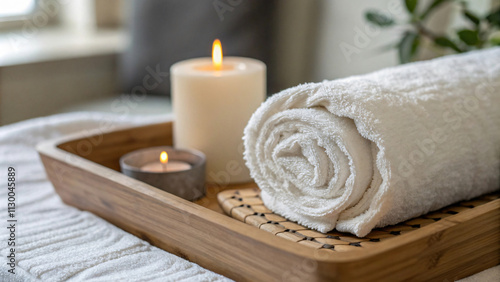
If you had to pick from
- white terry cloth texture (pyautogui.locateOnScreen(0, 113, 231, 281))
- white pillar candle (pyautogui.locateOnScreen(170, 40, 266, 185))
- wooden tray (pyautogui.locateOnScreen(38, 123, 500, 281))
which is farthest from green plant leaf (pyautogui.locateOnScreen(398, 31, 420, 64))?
white terry cloth texture (pyautogui.locateOnScreen(0, 113, 231, 281))

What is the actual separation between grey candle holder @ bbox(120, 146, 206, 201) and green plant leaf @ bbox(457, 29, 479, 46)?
0.42m

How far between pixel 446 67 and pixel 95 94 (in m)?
1.17

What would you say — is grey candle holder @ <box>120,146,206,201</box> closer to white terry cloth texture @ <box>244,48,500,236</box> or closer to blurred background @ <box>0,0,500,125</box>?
white terry cloth texture @ <box>244,48,500,236</box>

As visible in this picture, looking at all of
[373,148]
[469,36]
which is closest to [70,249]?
[373,148]

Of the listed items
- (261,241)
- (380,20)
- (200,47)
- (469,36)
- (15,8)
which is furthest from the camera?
(15,8)

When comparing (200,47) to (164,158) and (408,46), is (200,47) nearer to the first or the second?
(408,46)

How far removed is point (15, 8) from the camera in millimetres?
1551

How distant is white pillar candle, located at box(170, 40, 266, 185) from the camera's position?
609 millimetres

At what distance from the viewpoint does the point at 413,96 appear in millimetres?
489

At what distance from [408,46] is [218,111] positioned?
1.30 ft

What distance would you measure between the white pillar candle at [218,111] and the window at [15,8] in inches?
42.7

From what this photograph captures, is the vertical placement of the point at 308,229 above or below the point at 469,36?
below

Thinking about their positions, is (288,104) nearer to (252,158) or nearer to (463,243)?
(252,158)

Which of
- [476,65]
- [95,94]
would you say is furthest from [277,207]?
[95,94]
